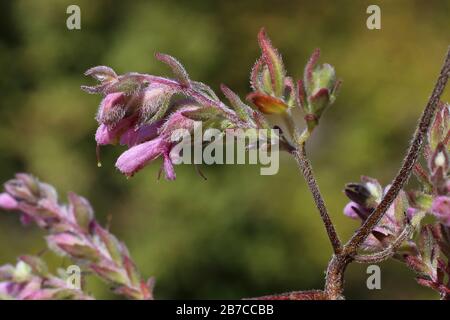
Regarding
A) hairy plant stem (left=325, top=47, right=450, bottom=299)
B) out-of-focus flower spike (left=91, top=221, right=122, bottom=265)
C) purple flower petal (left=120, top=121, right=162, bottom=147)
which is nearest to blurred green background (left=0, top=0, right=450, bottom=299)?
out-of-focus flower spike (left=91, top=221, right=122, bottom=265)

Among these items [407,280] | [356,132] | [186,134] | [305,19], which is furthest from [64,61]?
[186,134]

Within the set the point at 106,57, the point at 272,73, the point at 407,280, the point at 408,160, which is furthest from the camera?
the point at 106,57

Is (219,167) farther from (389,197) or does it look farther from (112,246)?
(389,197)

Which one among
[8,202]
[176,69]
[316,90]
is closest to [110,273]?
[8,202]

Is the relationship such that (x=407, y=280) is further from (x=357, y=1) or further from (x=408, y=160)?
(x=408, y=160)

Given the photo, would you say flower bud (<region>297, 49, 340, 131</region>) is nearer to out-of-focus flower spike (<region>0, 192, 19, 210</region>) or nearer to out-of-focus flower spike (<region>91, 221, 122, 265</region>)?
out-of-focus flower spike (<region>91, 221, 122, 265</region>)

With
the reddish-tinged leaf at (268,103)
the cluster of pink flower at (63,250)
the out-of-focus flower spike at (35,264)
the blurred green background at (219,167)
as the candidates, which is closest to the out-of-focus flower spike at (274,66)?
the reddish-tinged leaf at (268,103)

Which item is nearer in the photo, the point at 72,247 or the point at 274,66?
the point at 274,66

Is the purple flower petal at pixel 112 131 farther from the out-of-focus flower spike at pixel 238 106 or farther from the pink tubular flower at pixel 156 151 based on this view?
the out-of-focus flower spike at pixel 238 106
